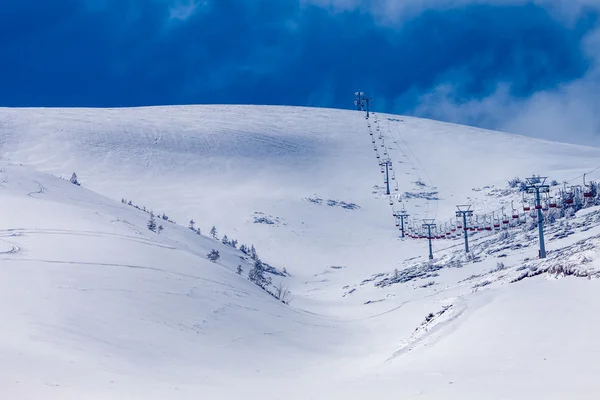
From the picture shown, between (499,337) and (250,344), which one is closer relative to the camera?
(499,337)

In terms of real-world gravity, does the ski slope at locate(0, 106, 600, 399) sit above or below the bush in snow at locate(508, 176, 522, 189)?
below

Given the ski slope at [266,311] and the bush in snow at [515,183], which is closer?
the ski slope at [266,311]

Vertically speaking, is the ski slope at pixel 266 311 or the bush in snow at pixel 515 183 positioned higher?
the bush in snow at pixel 515 183

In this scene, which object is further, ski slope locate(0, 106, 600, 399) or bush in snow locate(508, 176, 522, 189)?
bush in snow locate(508, 176, 522, 189)

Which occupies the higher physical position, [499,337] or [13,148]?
[13,148]

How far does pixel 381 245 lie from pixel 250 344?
45.9 meters

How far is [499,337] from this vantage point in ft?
44.7

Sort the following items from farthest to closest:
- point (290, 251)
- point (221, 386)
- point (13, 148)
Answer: point (13, 148) → point (290, 251) → point (221, 386)

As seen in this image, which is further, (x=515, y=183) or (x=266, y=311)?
(x=515, y=183)

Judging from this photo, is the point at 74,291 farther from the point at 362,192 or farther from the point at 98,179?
the point at 362,192

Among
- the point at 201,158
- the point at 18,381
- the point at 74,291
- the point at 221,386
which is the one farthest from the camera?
the point at 201,158

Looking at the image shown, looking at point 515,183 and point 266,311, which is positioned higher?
point 515,183

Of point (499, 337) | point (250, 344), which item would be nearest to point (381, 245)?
point (250, 344)

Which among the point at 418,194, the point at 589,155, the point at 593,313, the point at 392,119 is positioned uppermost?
the point at 392,119
